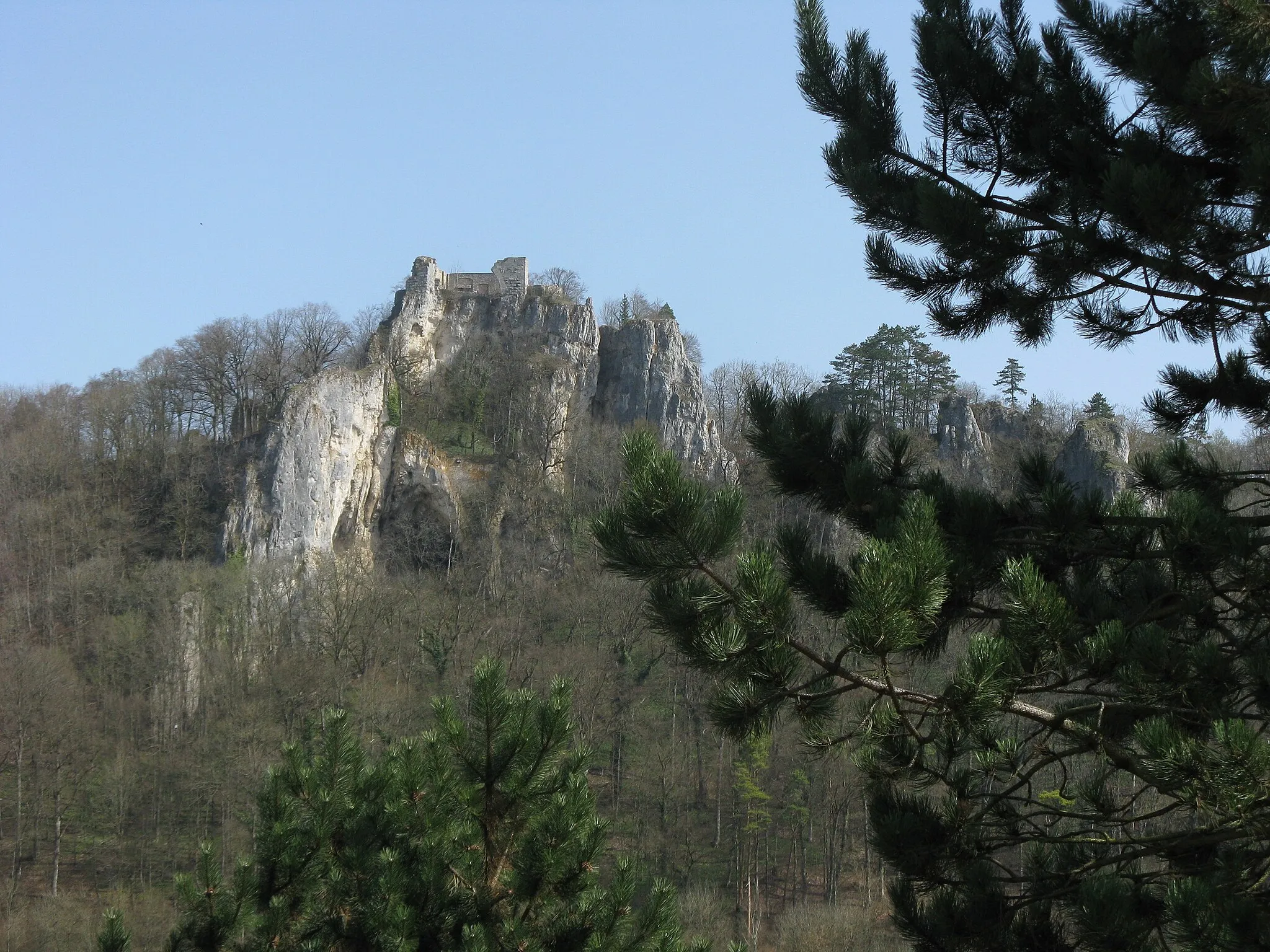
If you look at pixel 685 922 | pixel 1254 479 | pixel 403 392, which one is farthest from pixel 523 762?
pixel 403 392

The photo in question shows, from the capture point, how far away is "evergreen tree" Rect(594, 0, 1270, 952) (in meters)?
3.83

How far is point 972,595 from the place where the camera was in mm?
5195

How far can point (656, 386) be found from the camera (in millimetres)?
52844

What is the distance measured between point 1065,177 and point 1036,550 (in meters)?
1.83

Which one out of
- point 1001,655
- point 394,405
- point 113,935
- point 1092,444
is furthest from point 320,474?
point 1001,655

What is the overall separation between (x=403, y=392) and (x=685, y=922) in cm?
3051

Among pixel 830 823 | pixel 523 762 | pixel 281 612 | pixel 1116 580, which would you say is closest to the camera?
pixel 1116 580

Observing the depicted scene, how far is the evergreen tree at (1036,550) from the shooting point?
3.83 m

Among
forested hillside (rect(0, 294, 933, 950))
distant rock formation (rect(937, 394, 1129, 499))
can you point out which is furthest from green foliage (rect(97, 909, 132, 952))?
distant rock formation (rect(937, 394, 1129, 499))

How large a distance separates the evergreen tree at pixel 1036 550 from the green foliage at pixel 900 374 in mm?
45041

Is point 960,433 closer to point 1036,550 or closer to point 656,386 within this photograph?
point 656,386

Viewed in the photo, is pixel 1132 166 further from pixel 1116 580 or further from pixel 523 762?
pixel 523 762

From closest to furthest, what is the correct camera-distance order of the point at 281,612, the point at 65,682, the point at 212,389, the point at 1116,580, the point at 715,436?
the point at 1116,580 < the point at 65,682 < the point at 281,612 < the point at 212,389 < the point at 715,436

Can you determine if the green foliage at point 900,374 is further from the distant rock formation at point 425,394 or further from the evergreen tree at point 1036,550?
the evergreen tree at point 1036,550
